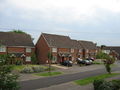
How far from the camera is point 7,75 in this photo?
27.5 feet

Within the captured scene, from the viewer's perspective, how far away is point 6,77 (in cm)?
828

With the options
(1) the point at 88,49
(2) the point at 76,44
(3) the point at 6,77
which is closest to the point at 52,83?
(3) the point at 6,77

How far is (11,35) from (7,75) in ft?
154

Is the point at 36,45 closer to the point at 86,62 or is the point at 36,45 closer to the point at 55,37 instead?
the point at 55,37

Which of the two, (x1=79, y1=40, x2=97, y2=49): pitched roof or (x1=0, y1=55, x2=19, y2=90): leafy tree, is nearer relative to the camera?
(x1=0, y1=55, x2=19, y2=90): leafy tree

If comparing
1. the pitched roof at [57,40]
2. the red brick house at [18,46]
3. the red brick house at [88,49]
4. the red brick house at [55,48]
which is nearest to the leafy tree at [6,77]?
the red brick house at [18,46]

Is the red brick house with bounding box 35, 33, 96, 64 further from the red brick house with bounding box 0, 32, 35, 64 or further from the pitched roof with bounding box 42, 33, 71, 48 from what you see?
the red brick house with bounding box 0, 32, 35, 64

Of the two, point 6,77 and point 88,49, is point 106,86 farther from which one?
point 88,49

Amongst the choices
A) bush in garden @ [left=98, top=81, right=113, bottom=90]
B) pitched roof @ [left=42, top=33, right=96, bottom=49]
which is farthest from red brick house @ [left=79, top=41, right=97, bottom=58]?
bush in garden @ [left=98, top=81, right=113, bottom=90]

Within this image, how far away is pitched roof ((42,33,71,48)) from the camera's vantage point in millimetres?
56500

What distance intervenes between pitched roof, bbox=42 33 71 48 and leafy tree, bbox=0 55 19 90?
4617cm

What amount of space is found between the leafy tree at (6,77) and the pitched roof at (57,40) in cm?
4617

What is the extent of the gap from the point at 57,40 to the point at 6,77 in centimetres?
5182

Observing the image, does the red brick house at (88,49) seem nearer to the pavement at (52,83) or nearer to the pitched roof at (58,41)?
the pitched roof at (58,41)
